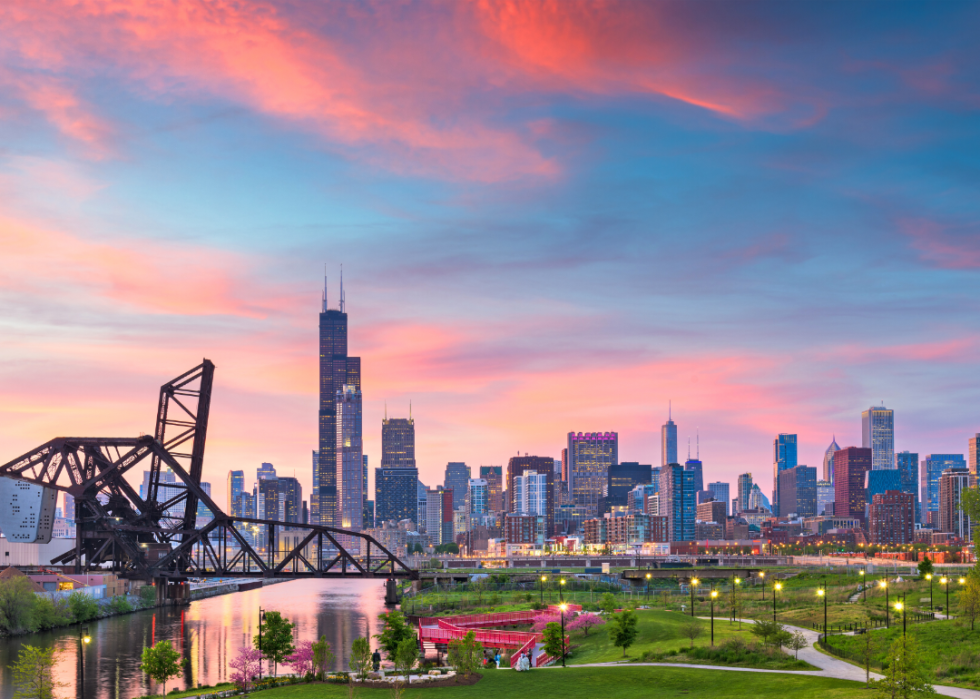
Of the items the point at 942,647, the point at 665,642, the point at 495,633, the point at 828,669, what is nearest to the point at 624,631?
the point at 665,642

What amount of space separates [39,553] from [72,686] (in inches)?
2873

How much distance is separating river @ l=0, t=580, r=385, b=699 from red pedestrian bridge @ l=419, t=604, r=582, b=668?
6.44m

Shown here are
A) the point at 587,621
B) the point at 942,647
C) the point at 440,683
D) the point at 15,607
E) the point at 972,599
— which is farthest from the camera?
the point at 15,607

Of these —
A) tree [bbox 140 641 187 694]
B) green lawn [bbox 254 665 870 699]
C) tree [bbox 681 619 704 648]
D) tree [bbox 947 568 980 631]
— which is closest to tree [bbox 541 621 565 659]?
tree [bbox 681 619 704 648]

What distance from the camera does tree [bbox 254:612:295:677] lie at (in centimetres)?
6950

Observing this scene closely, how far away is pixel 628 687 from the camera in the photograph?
191ft

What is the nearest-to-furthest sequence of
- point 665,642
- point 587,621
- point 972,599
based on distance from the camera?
point 972,599 < point 665,642 < point 587,621

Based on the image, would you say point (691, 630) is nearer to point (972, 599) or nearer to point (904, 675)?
point (972, 599)

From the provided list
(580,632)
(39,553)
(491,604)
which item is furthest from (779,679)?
(39,553)

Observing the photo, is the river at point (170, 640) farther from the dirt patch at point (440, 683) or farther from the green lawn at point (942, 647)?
the green lawn at point (942, 647)

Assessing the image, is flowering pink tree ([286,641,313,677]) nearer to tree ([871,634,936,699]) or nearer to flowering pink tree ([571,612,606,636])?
flowering pink tree ([571,612,606,636])

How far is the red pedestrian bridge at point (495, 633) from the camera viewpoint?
A: 260ft

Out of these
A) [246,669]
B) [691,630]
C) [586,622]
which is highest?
[246,669]

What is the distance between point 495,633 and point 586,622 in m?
12.5
